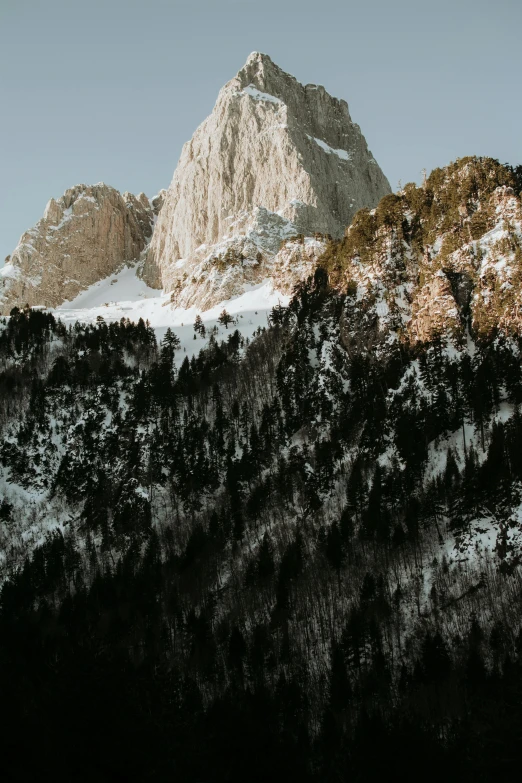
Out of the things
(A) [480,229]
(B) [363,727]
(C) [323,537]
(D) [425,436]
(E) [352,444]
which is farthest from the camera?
(A) [480,229]

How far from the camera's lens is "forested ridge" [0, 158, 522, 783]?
49469mm

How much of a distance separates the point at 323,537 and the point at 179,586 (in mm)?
25197

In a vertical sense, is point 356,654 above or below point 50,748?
below

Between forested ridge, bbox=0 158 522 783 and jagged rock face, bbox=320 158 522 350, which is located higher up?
jagged rock face, bbox=320 158 522 350

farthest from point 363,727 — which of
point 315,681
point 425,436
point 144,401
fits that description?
point 144,401

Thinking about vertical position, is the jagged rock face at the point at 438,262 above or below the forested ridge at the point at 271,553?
above

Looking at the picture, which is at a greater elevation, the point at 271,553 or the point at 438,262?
the point at 438,262

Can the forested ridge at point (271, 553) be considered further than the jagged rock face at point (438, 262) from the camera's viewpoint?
No

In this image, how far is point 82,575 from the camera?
381 feet

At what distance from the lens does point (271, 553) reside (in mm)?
104875

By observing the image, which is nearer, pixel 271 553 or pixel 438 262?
pixel 271 553

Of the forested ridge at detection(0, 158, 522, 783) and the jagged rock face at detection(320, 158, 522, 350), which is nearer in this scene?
the forested ridge at detection(0, 158, 522, 783)

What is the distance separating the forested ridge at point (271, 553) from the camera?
4947 cm

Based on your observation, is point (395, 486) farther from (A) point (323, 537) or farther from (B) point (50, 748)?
(B) point (50, 748)
